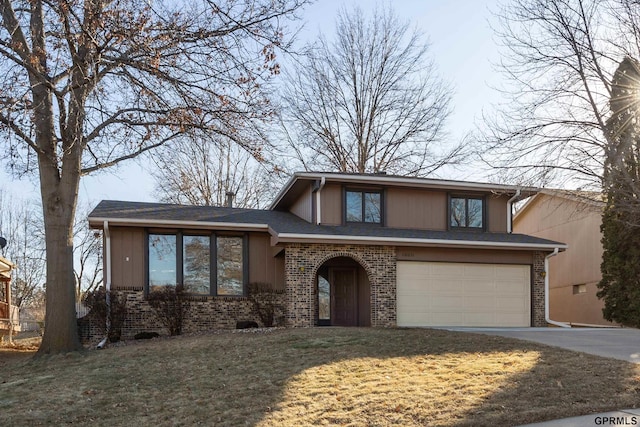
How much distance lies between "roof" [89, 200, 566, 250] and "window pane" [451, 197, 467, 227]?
0.40m

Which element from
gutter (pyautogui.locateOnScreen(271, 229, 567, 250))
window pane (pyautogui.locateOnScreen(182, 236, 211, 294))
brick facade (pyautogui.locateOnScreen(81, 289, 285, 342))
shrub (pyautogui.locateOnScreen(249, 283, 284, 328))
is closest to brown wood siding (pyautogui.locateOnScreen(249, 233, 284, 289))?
shrub (pyautogui.locateOnScreen(249, 283, 284, 328))

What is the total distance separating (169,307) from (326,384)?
28.7 ft

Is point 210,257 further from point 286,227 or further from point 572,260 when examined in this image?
point 572,260

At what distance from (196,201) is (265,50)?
21181 mm

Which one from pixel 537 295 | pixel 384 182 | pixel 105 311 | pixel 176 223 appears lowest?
pixel 105 311

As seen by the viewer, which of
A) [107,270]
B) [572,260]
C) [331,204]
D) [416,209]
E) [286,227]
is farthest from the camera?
[572,260]

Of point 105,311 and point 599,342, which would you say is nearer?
point 599,342

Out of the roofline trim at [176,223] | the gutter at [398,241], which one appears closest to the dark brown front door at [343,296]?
the gutter at [398,241]

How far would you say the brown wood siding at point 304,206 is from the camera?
18531mm

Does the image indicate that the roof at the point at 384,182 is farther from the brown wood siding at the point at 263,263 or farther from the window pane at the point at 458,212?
the brown wood siding at the point at 263,263

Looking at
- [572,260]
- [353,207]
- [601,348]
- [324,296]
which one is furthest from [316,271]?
[572,260]

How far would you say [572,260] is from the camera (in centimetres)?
2442

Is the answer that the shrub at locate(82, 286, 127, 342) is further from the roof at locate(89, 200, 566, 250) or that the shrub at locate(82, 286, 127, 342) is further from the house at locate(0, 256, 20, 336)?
the house at locate(0, 256, 20, 336)

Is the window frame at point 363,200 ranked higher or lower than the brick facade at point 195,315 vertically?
higher
